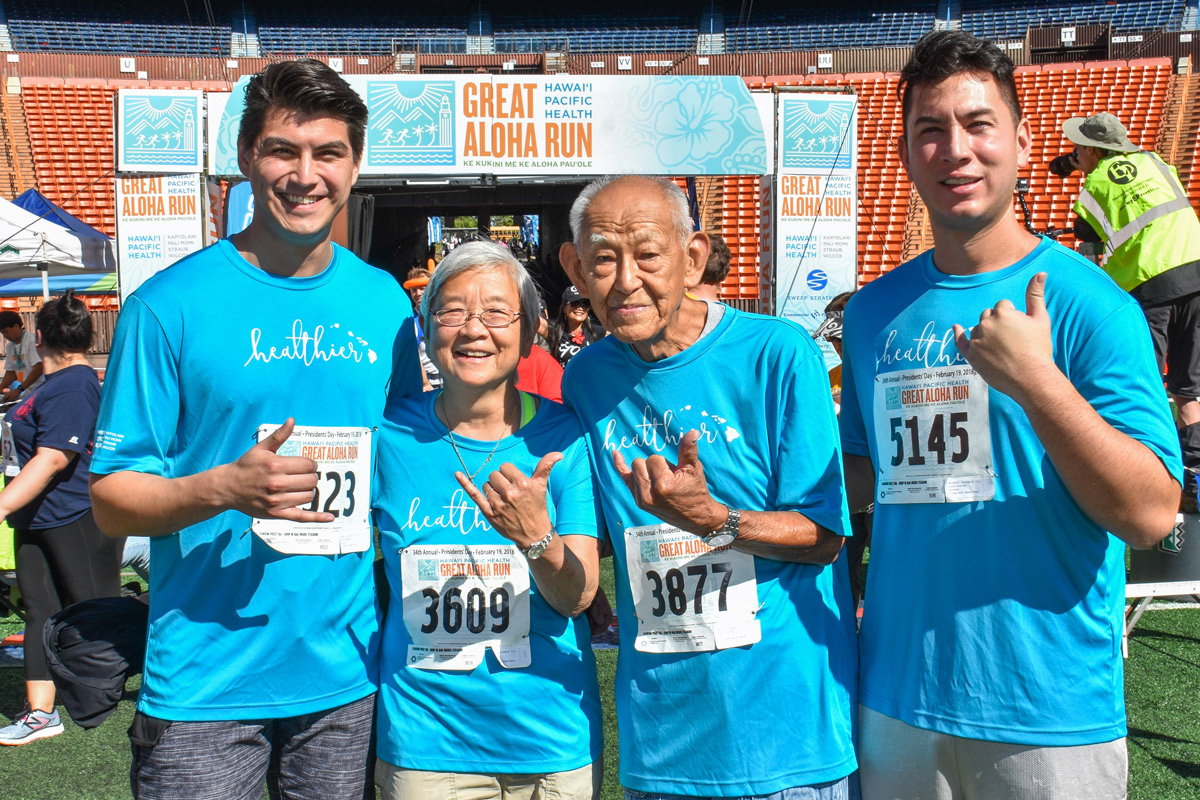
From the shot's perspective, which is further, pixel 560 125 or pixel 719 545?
pixel 560 125

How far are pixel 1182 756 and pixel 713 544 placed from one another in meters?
3.06

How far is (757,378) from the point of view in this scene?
1860mm

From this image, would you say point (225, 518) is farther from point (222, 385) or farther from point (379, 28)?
point (379, 28)

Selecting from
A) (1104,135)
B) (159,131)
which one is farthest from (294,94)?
(159,131)

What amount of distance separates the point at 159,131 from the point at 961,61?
9.68 meters

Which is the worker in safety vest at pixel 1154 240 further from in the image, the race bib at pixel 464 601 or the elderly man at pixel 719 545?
the race bib at pixel 464 601

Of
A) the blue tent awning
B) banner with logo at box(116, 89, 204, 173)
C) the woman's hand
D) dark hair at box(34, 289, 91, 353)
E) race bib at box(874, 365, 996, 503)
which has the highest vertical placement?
banner with logo at box(116, 89, 204, 173)

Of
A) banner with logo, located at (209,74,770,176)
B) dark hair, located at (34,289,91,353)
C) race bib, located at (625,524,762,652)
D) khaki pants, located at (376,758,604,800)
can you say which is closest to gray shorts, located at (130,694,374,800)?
khaki pants, located at (376,758,604,800)

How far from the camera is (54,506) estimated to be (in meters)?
4.21

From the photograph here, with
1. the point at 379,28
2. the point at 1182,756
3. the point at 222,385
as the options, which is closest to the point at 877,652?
the point at 222,385

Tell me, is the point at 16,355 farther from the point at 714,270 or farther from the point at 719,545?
the point at 719,545

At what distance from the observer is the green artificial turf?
11.7ft

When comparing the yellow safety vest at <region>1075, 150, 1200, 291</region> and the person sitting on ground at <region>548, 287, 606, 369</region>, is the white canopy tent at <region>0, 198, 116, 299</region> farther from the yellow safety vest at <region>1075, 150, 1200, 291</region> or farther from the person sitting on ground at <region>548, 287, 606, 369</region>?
the yellow safety vest at <region>1075, 150, 1200, 291</region>

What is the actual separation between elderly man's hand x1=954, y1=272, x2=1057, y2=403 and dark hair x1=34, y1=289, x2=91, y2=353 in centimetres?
408
